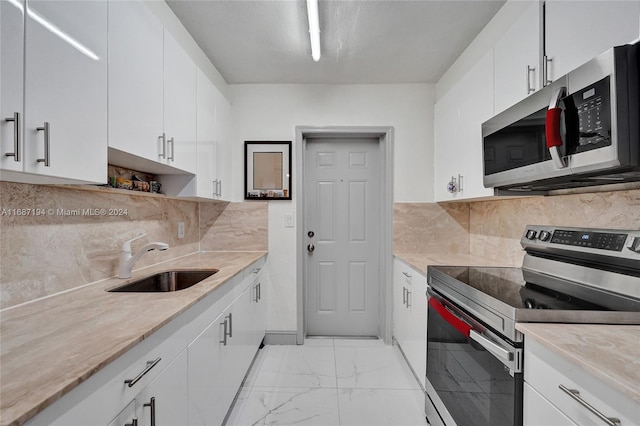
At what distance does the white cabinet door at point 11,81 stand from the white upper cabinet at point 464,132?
206cm

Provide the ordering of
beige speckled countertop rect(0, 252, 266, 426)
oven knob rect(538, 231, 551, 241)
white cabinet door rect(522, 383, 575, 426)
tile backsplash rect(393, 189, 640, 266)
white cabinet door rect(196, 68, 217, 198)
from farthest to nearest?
1. white cabinet door rect(196, 68, 217, 198)
2. oven knob rect(538, 231, 551, 241)
3. tile backsplash rect(393, 189, 640, 266)
4. white cabinet door rect(522, 383, 575, 426)
5. beige speckled countertop rect(0, 252, 266, 426)

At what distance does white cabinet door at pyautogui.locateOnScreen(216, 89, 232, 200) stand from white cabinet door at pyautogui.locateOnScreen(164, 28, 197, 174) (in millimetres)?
492

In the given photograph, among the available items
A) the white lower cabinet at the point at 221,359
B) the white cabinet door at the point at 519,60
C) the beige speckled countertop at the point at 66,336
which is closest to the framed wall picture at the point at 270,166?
the white lower cabinet at the point at 221,359

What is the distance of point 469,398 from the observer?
136 cm

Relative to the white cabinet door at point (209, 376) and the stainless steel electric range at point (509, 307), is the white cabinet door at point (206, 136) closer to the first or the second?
the white cabinet door at point (209, 376)

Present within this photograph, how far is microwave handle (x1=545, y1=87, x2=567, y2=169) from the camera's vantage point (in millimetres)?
1146

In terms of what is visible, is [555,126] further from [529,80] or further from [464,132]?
[464,132]

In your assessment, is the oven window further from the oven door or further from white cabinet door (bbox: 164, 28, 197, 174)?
white cabinet door (bbox: 164, 28, 197, 174)

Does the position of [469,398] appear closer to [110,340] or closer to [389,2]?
[110,340]

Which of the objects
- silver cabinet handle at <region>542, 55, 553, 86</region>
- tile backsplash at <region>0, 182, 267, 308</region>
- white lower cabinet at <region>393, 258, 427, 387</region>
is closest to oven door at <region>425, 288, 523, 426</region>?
white lower cabinet at <region>393, 258, 427, 387</region>

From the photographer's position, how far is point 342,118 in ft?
9.99

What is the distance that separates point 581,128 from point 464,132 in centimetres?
122

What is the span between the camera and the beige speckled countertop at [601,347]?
0.69m

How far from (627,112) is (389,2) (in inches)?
55.5
